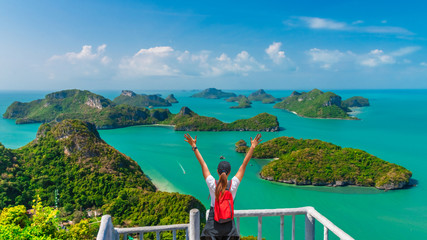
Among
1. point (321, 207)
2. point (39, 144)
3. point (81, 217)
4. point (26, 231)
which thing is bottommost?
point (321, 207)

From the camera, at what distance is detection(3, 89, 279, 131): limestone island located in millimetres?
80312

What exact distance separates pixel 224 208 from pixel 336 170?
3543 centimetres

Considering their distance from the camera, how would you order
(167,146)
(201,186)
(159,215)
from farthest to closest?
1. (167,146)
2. (201,186)
3. (159,215)

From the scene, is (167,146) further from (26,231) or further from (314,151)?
(26,231)

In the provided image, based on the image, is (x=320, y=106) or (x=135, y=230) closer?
(x=135, y=230)

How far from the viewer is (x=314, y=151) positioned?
3706 centimetres

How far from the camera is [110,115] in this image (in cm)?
9231

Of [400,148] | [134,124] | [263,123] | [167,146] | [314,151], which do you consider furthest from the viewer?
[134,124]

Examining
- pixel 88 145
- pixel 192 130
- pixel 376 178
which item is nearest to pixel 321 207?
pixel 376 178

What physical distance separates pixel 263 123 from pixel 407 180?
1906 inches

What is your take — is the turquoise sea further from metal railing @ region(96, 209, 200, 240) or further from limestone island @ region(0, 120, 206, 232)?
metal railing @ region(96, 209, 200, 240)

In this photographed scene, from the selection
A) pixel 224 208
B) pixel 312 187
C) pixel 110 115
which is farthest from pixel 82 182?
pixel 110 115

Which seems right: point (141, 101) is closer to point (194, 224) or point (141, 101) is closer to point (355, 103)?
point (355, 103)

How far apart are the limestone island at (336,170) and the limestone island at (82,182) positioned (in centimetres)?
1597
